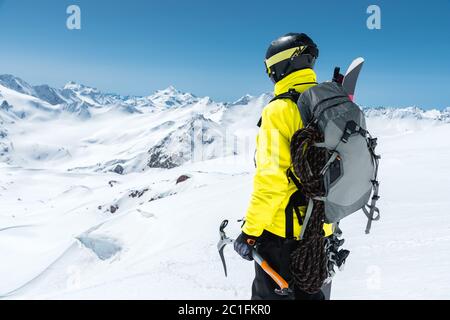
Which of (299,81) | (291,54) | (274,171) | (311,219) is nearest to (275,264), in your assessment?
(311,219)

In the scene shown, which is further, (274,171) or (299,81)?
(299,81)

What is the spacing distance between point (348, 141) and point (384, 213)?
362 inches

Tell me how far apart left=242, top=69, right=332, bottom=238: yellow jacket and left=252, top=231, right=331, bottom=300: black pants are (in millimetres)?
103

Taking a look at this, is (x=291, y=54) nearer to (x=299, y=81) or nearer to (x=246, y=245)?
(x=299, y=81)

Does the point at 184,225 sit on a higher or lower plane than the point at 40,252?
higher

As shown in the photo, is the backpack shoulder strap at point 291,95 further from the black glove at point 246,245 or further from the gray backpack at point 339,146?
the black glove at point 246,245

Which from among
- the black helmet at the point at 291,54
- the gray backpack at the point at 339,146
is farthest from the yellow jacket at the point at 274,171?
the black helmet at the point at 291,54

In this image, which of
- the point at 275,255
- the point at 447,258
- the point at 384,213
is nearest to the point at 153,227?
the point at 384,213

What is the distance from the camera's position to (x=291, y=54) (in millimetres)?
4113

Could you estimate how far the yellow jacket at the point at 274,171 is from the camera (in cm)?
376

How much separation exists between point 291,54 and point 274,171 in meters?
1.31

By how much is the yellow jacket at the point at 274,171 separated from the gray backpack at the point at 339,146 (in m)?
0.14
